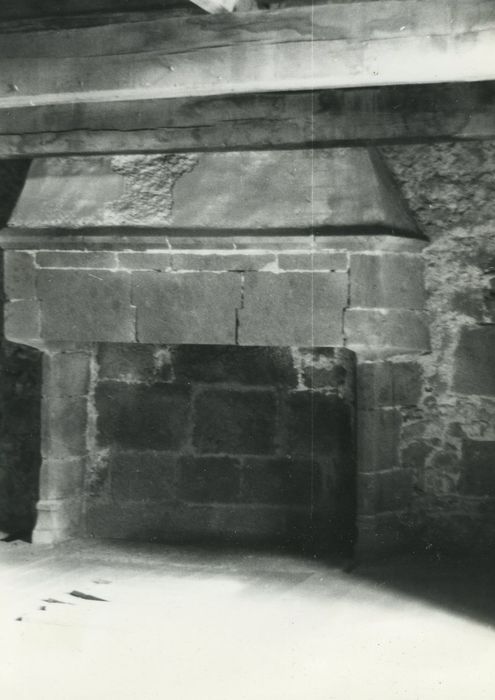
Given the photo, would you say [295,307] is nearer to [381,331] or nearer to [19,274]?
[381,331]

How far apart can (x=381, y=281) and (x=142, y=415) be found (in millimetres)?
1515

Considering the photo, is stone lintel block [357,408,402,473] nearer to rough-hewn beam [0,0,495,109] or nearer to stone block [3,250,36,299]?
rough-hewn beam [0,0,495,109]

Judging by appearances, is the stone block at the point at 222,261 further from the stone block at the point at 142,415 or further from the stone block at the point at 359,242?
the stone block at the point at 142,415

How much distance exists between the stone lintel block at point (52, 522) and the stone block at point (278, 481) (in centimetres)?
93

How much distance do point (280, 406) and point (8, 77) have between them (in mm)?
2050

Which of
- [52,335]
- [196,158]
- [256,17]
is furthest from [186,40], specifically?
[52,335]

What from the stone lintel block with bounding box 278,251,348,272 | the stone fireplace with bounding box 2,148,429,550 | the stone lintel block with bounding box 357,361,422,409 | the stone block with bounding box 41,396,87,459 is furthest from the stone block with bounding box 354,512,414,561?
the stone block with bounding box 41,396,87,459

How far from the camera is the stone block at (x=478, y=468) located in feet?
15.4

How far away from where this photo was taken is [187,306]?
15.2 feet

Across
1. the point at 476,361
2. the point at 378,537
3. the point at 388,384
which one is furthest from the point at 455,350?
the point at 378,537

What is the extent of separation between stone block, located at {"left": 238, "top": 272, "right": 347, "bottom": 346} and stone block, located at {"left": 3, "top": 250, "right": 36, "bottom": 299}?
3.53ft

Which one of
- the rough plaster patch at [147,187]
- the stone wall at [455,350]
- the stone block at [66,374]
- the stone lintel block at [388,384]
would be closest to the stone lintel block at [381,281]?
the stone wall at [455,350]

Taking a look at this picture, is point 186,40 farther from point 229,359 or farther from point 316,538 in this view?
point 316,538

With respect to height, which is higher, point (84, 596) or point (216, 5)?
point (216, 5)
